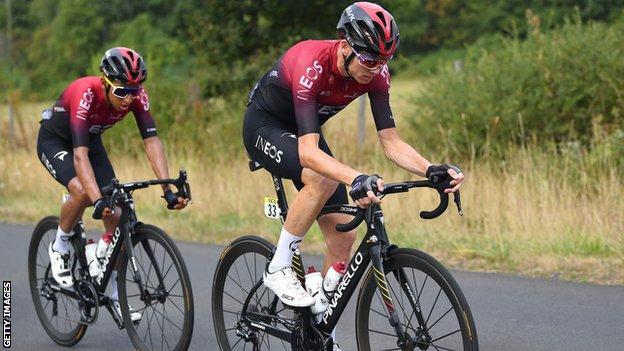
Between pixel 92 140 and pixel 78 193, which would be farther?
pixel 92 140

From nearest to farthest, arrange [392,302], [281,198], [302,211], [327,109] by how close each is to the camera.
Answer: [392,302], [302,211], [327,109], [281,198]

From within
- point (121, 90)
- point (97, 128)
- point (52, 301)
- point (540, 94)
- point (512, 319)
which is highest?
point (121, 90)

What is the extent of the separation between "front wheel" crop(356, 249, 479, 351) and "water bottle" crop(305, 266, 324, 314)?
0.37 m

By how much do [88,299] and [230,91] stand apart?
13011 millimetres

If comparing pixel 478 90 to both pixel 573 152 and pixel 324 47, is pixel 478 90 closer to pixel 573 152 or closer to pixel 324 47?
pixel 573 152

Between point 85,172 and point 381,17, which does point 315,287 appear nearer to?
point 381,17

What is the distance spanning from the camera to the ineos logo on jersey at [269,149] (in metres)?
5.37

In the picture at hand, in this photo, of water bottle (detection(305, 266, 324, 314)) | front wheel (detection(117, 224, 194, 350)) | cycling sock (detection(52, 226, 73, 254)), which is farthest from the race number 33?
cycling sock (detection(52, 226, 73, 254))

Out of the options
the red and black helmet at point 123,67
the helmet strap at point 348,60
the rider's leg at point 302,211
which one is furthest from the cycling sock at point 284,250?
the red and black helmet at point 123,67

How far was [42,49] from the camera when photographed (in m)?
70.9

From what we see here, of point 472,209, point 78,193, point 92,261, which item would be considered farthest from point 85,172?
point 472,209

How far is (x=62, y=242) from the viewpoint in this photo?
23.7 feet

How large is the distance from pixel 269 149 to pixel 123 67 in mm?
1589

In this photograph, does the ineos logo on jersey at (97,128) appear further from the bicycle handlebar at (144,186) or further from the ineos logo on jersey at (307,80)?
the ineos logo on jersey at (307,80)
